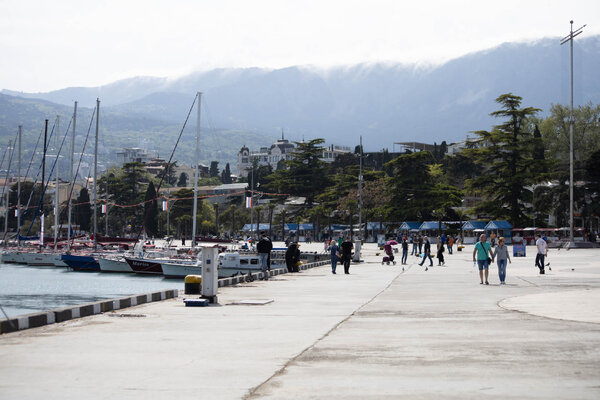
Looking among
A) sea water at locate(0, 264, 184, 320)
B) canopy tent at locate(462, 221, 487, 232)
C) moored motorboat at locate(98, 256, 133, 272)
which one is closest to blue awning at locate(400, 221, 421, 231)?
canopy tent at locate(462, 221, 487, 232)

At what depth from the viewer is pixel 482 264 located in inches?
1033

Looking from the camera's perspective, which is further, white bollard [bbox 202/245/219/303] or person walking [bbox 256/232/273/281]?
person walking [bbox 256/232/273/281]

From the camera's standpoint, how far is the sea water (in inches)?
1613

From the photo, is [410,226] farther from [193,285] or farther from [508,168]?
[193,285]

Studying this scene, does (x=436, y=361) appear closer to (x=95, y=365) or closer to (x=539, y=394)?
(x=539, y=394)

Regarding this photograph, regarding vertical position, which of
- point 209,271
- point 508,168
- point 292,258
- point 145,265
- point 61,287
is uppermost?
point 508,168

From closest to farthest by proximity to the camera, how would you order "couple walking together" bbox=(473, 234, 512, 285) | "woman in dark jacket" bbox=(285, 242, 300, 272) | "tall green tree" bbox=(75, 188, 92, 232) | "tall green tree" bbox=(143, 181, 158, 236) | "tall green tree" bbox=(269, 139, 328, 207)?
"couple walking together" bbox=(473, 234, 512, 285) < "woman in dark jacket" bbox=(285, 242, 300, 272) < "tall green tree" bbox=(269, 139, 328, 207) < "tall green tree" bbox=(143, 181, 158, 236) < "tall green tree" bbox=(75, 188, 92, 232)

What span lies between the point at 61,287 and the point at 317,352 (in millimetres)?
45091

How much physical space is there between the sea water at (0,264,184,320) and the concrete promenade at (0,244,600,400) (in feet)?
75.2

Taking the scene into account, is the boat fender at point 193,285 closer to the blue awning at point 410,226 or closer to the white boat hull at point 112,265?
the white boat hull at point 112,265

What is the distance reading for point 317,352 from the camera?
34.2ft

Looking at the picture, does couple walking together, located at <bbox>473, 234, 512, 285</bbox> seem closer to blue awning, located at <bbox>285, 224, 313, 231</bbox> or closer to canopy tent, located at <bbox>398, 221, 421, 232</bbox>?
canopy tent, located at <bbox>398, 221, 421, 232</bbox>

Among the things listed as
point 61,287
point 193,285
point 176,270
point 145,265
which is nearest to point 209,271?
point 193,285

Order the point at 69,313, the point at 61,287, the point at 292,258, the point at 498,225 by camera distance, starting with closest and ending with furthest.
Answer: the point at 69,313
the point at 292,258
the point at 61,287
the point at 498,225
